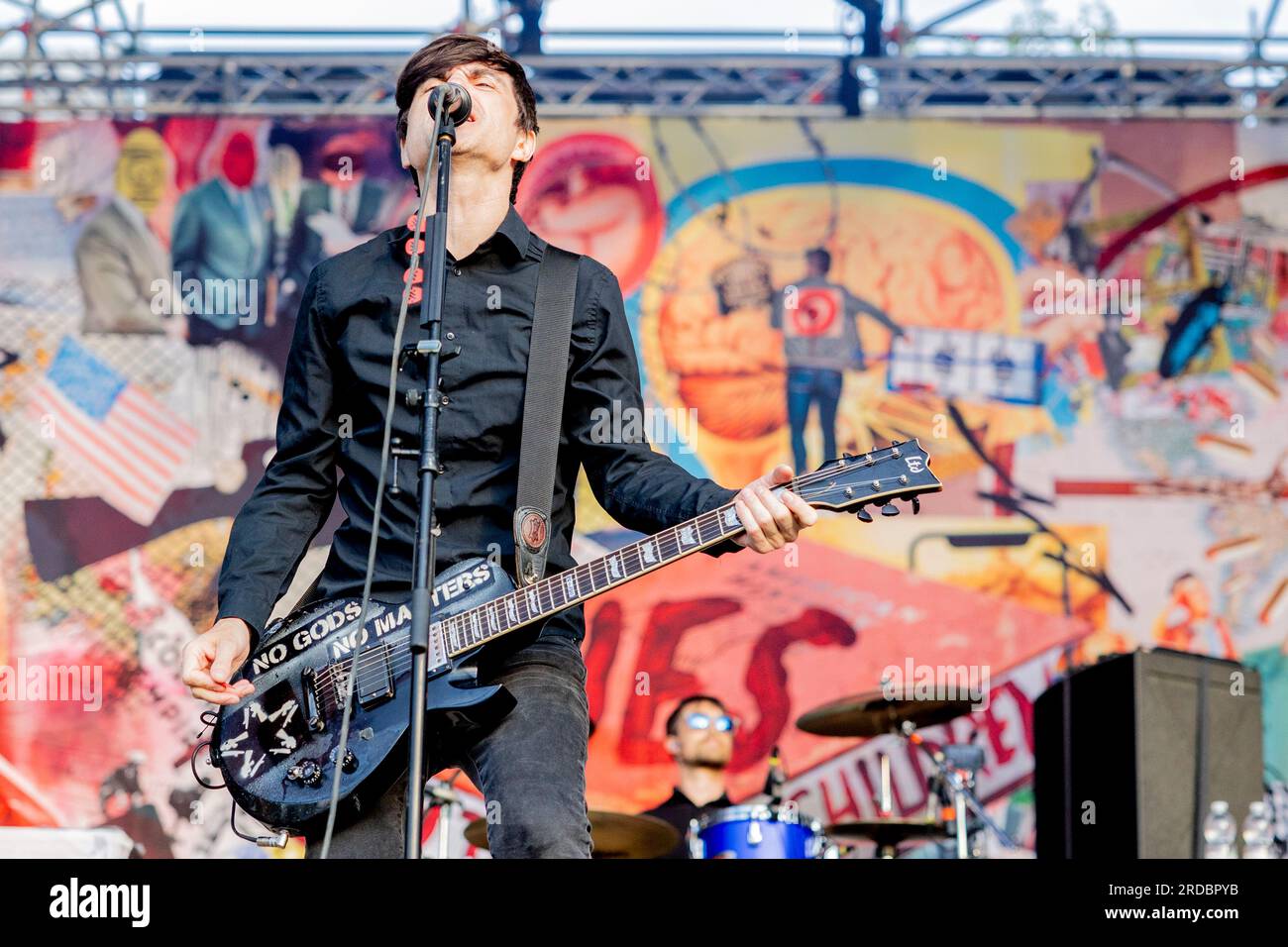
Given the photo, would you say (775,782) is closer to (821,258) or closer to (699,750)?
(699,750)

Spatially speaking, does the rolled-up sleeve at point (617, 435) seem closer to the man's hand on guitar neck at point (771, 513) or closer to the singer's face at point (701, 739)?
the man's hand on guitar neck at point (771, 513)

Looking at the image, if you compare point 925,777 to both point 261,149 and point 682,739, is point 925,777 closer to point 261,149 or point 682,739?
point 682,739

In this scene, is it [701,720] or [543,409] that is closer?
[543,409]

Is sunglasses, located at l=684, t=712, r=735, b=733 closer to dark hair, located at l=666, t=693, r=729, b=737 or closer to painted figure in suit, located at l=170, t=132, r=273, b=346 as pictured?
dark hair, located at l=666, t=693, r=729, b=737

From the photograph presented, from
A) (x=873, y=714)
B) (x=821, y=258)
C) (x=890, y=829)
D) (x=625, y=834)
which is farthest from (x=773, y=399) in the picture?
(x=625, y=834)

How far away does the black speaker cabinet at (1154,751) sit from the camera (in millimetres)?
6297

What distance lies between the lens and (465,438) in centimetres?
375

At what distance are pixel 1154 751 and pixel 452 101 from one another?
14.1 feet

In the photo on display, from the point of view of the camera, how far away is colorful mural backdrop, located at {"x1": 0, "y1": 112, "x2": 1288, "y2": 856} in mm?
9430

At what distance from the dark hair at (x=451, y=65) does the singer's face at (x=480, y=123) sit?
0.02m

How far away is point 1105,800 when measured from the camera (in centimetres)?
652

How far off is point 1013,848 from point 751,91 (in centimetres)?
488

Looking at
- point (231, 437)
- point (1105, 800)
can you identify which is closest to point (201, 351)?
point (231, 437)

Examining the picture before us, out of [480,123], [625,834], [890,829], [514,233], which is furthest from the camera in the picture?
[890,829]
